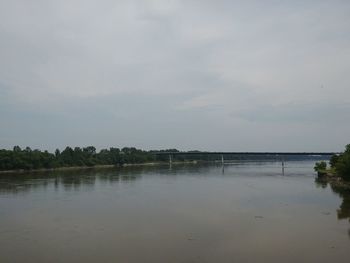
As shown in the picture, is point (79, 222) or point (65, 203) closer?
point (79, 222)

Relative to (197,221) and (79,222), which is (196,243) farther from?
(79,222)

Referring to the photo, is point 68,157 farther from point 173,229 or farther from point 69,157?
point 173,229

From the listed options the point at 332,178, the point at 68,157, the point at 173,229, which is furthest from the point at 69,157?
the point at 173,229

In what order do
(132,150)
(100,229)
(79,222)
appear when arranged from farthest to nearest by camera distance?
(132,150), (79,222), (100,229)

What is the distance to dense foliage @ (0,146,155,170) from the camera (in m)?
63.0

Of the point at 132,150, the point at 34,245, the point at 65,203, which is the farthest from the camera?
the point at 132,150

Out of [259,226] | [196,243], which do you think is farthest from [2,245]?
[259,226]

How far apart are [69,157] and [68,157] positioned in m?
0.23

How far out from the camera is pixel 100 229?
17.0 meters

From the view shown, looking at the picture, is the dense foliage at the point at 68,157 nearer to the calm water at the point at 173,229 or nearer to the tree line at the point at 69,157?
the tree line at the point at 69,157

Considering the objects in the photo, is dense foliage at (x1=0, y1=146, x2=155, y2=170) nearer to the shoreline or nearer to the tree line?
the tree line

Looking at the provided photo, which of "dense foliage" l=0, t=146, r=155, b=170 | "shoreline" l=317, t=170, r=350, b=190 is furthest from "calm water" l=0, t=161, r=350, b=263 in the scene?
"dense foliage" l=0, t=146, r=155, b=170

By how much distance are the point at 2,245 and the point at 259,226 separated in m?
10.1

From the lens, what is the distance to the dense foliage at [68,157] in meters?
63.0
